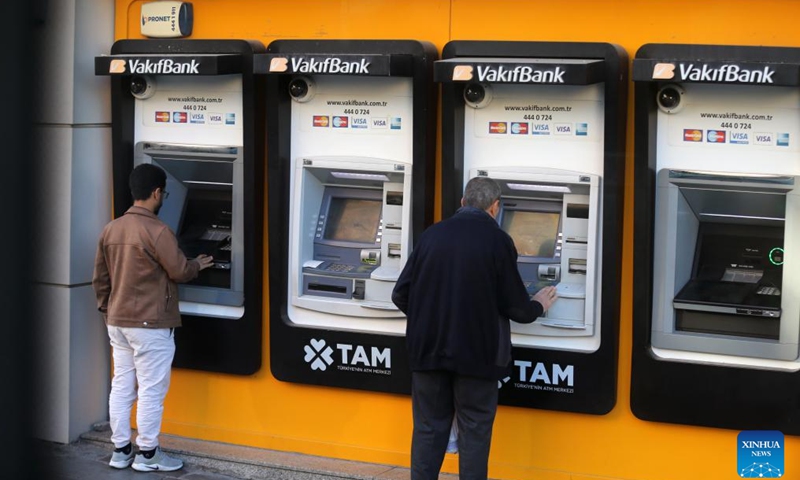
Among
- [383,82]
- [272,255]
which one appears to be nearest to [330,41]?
[383,82]

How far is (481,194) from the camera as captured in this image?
15.2ft

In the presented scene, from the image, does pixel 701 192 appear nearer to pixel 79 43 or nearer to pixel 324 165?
pixel 324 165

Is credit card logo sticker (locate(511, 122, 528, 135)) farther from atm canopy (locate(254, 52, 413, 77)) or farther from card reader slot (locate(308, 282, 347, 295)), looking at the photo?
card reader slot (locate(308, 282, 347, 295))

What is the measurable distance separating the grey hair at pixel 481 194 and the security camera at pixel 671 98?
0.88 m

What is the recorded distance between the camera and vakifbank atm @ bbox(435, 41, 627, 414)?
4.88m

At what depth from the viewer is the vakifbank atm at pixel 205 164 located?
18.5 ft

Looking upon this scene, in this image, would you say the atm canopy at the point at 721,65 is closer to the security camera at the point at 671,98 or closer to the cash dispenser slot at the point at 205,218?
the security camera at the point at 671,98

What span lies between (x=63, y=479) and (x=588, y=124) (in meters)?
3.22

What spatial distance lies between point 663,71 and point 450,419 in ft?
5.91

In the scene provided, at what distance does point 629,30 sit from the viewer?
489 cm

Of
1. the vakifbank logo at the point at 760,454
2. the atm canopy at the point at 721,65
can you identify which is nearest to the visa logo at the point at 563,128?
the atm canopy at the point at 721,65

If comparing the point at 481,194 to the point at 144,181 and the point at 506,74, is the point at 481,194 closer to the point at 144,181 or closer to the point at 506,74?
the point at 506,74

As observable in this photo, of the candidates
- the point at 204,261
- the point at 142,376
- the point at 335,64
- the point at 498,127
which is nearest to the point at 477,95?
the point at 498,127

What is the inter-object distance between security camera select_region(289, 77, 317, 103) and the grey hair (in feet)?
4.12
